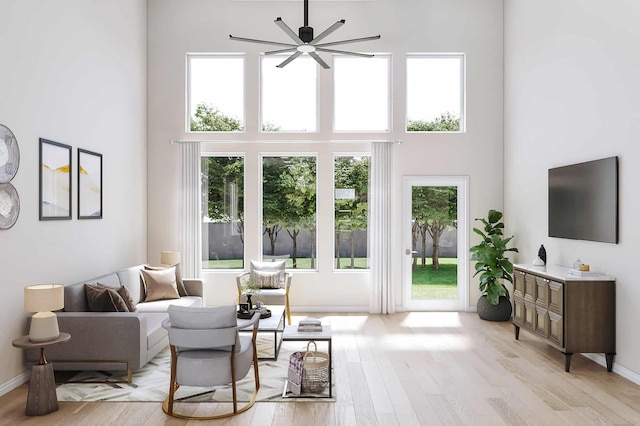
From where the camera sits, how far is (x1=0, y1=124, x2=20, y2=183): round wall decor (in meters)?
4.27

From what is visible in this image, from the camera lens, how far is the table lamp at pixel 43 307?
3855mm

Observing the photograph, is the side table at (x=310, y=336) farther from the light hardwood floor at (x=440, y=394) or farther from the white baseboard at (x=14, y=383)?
the white baseboard at (x=14, y=383)

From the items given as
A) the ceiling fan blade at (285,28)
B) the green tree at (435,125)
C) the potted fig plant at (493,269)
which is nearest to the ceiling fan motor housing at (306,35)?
the ceiling fan blade at (285,28)

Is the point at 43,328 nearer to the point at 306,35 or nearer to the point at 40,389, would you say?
the point at 40,389

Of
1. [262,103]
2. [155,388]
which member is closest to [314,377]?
[155,388]

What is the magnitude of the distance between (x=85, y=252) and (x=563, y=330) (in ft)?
17.2

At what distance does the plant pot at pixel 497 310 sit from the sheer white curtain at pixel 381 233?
1.36m

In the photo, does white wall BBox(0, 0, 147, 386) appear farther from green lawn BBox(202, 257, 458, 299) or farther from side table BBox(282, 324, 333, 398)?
side table BBox(282, 324, 333, 398)

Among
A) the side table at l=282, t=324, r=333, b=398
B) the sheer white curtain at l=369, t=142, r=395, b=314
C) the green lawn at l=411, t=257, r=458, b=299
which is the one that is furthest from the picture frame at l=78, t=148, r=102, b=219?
the green lawn at l=411, t=257, r=458, b=299

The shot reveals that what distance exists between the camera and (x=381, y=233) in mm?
7727

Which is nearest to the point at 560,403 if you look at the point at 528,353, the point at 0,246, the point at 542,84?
the point at 528,353

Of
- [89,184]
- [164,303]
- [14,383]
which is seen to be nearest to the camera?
[14,383]

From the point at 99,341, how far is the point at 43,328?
1.96 feet

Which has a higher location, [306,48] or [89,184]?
[306,48]
